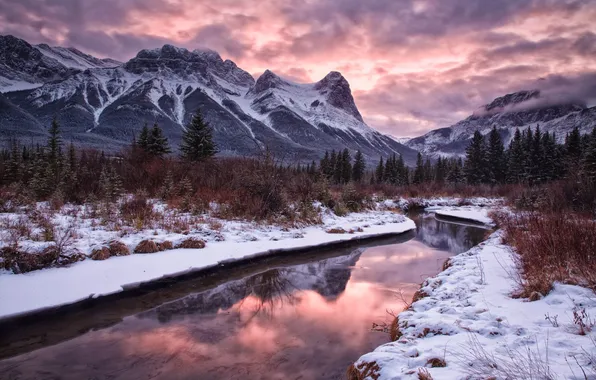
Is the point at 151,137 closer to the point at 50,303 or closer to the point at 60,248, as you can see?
the point at 60,248

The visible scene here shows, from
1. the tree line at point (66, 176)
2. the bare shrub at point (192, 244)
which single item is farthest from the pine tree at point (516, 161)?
the bare shrub at point (192, 244)

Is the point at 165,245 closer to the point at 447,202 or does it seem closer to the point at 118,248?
the point at 118,248

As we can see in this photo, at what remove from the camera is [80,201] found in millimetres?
12703

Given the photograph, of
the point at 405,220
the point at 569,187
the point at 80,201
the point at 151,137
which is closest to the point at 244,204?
the point at 80,201

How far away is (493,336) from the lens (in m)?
3.84

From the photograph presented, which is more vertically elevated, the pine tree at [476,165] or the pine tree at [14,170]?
the pine tree at [476,165]

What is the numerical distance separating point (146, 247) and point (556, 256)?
8.97m

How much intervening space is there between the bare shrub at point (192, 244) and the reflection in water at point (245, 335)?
2005 millimetres

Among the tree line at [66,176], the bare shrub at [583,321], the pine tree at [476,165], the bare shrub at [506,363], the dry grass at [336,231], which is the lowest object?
the dry grass at [336,231]

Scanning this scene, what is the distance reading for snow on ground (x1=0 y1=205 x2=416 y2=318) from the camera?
618 centimetres

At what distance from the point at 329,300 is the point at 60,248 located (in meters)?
6.10

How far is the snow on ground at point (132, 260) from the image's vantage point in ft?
20.3

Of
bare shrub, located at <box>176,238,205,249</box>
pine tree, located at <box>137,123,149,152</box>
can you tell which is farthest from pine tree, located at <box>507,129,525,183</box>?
bare shrub, located at <box>176,238,205,249</box>

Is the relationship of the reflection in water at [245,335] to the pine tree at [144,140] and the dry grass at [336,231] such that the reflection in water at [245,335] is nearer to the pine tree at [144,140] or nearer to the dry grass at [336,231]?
the dry grass at [336,231]
